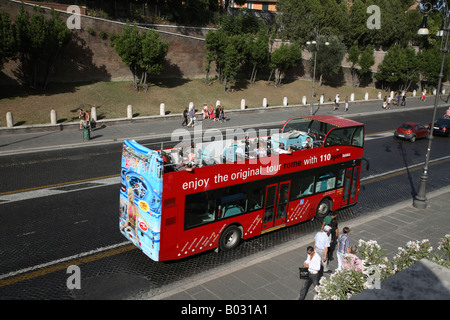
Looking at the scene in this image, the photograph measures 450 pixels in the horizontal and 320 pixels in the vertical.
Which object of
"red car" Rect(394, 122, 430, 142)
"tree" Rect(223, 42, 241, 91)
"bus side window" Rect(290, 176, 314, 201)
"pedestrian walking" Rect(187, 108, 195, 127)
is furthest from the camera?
"tree" Rect(223, 42, 241, 91)

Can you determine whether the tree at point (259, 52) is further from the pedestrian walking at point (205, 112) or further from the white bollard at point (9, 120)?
the white bollard at point (9, 120)

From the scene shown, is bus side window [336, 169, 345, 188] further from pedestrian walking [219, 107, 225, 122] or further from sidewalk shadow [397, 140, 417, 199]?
pedestrian walking [219, 107, 225, 122]

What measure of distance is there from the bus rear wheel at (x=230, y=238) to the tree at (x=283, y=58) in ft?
133

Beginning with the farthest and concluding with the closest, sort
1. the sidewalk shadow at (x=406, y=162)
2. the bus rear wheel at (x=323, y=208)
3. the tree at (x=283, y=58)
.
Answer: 1. the tree at (x=283, y=58)
2. the sidewalk shadow at (x=406, y=162)
3. the bus rear wheel at (x=323, y=208)

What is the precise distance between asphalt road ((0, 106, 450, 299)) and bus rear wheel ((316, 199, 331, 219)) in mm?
527

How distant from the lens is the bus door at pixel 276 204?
12062 millimetres

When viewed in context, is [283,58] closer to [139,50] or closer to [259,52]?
[259,52]

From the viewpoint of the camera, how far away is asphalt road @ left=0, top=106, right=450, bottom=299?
9492 millimetres

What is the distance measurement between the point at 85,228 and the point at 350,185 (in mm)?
9874

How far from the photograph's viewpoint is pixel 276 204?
1232 cm

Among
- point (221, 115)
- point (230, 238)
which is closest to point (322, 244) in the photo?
point (230, 238)

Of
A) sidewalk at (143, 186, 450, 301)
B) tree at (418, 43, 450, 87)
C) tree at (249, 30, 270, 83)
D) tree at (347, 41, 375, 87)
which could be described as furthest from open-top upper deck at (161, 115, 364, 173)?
tree at (418, 43, 450, 87)

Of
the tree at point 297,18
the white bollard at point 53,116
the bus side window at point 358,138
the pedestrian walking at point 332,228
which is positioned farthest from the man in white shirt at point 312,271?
the tree at point 297,18
